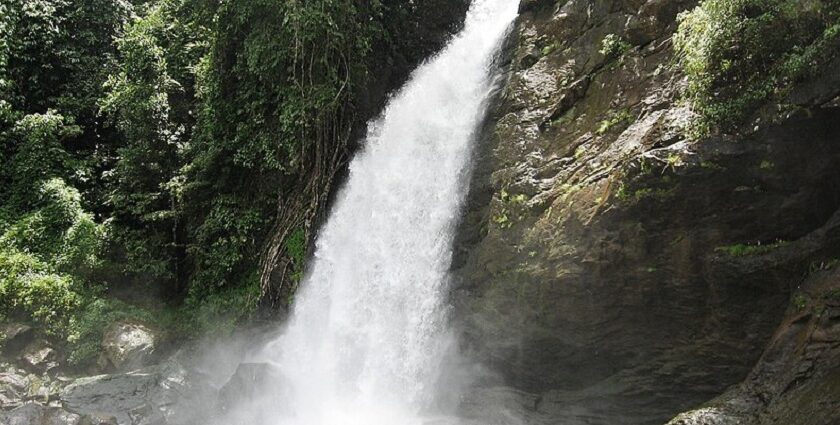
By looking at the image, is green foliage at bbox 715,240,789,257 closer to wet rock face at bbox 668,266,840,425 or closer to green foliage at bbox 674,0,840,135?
wet rock face at bbox 668,266,840,425

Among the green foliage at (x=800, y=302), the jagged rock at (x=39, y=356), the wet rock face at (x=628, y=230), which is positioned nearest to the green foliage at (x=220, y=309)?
the jagged rock at (x=39, y=356)

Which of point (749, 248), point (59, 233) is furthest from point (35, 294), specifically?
point (749, 248)

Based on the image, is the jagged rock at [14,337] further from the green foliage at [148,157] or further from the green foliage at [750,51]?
the green foliage at [750,51]

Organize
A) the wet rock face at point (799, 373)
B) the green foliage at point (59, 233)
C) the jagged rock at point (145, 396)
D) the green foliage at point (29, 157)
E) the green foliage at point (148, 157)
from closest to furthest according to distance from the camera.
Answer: the wet rock face at point (799, 373)
the jagged rock at point (145, 396)
the green foliage at point (59, 233)
the green foliage at point (148, 157)
the green foliage at point (29, 157)

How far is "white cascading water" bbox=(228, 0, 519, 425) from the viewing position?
8836mm

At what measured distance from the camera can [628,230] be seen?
20.6ft

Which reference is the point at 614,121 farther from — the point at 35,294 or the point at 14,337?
the point at 14,337

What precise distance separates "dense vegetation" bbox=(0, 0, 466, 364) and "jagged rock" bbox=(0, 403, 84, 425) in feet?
5.17

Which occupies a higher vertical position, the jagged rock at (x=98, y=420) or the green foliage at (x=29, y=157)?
the green foliage at (x=29, y=157)

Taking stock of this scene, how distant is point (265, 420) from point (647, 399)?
554cm

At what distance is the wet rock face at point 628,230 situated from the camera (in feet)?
18.5

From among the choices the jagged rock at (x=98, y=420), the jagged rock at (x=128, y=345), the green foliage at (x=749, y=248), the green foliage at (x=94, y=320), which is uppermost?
the green foliage at (x=94, y=320)

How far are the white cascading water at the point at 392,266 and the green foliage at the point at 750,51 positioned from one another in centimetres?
403

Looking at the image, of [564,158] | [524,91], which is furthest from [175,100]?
[564,158]
